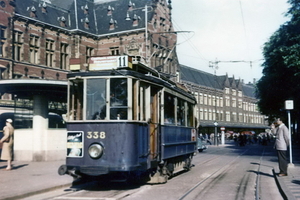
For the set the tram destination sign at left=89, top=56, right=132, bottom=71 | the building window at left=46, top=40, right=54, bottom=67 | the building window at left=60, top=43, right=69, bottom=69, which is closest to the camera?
the tram destination sign at left=89, top=56, right=132, bottom=71

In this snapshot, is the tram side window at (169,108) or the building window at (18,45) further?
the building window at (18,45)

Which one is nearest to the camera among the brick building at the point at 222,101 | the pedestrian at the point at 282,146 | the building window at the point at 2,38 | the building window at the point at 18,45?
the pedestrian at the point at 282,146

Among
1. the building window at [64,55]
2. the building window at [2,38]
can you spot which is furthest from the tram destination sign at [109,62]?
the building window at [64,55]

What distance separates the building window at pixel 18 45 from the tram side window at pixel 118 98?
89.1 ft

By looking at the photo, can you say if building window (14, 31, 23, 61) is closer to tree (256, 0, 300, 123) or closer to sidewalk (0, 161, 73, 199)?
tree (256, 0, 300, 123)

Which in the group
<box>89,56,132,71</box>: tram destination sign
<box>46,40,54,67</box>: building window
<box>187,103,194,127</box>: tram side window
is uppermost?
<box>46,40,54,67</box>: building window

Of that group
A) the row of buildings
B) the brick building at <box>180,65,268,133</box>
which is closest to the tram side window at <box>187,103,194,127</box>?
the row of buildings

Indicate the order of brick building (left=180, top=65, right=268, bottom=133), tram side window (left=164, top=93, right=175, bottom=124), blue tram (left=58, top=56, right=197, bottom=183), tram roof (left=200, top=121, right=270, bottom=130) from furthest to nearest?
tram roof (left=200, top=121, right=270, bottom=130)
brick building (left=180, top=65, right=268, bottom=133)
tram side window (left=164, top=93, right=175, bottom=124)
blue tram (left=58, top=56, right=197, bottom=183)

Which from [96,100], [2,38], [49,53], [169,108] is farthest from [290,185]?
[49,53]

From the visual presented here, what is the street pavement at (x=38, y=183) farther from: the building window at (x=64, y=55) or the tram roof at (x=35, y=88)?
the building window at (x=64, y=55)

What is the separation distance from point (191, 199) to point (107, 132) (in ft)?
7.79

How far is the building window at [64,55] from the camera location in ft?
130

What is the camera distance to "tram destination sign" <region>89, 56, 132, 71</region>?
30.8 feet

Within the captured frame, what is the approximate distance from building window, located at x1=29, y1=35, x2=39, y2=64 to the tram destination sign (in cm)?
2815
